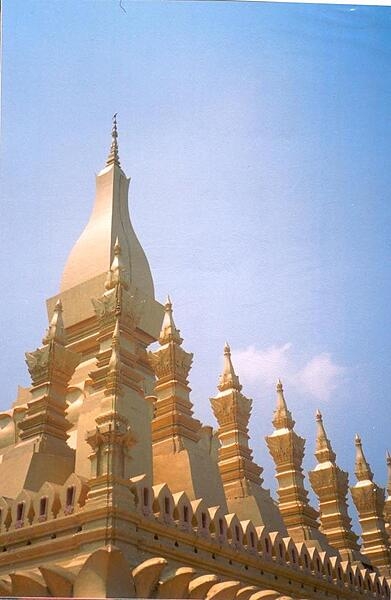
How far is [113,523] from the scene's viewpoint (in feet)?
27.7

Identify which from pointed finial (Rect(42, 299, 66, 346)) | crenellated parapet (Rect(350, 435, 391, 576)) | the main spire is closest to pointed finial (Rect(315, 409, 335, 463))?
crenellated parapet (Rect(350, 435, 391, 576))

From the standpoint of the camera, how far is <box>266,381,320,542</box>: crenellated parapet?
13781 mm

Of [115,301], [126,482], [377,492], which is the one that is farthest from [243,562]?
[377,492]

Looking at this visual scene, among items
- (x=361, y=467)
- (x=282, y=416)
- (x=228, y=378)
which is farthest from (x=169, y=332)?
(x=361, y=467)

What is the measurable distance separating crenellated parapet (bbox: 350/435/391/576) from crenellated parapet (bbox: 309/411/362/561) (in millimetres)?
978

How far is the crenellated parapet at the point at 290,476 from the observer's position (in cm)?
1378

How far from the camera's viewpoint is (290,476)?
567 inches

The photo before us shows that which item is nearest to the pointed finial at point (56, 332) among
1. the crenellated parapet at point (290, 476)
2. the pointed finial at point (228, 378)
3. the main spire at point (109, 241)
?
the main spire at point (109, 241)

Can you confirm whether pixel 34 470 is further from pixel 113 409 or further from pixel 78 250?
pixel 78 250

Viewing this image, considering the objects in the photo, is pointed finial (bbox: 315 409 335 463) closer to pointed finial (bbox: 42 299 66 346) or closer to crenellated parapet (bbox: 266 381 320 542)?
crenellated parapet (bbox: 266 381 320 542)

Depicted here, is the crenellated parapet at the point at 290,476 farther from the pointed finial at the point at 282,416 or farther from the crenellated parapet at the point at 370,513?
the crenellated parapet at the point at 370,513

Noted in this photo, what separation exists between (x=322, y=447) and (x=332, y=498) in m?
1.11

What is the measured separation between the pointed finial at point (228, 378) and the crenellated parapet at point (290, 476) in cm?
158

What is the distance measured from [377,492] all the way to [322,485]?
65.1 inches
